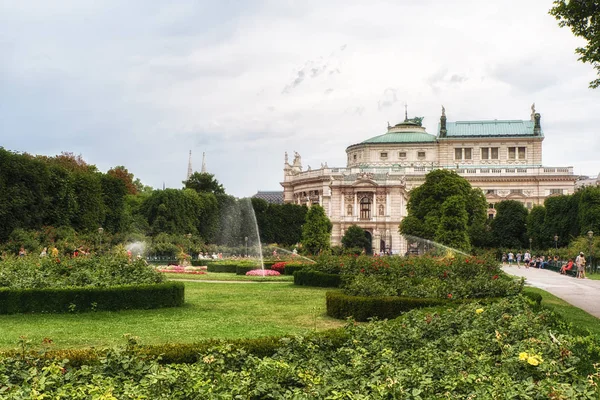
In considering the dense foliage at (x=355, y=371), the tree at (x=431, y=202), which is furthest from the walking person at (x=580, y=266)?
the dense foliage at (x=355, y=371)

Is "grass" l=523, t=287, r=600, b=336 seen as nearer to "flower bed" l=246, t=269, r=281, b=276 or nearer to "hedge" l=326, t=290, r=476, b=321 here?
"hedge" l=326, t=290, r=476, b=321

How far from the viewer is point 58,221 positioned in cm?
4000

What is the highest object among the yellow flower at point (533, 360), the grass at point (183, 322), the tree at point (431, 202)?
the tree at point (431, 202)

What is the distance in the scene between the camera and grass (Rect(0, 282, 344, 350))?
11.5 metres

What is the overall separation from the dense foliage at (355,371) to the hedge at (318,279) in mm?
14456

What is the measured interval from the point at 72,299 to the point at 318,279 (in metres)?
10.3

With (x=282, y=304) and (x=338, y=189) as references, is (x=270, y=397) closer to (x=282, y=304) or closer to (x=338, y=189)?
(x=282, y=304)

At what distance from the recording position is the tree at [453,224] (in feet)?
175

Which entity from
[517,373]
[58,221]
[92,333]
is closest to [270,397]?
[517,373]

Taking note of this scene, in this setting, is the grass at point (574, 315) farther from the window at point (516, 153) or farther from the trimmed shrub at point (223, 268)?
the window at point (516, 153)

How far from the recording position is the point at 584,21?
52.2 ft

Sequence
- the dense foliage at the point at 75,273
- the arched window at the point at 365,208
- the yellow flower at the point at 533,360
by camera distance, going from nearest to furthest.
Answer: the yellow flower at the point at 533,360, the dense foliage at the point at 75,273, the arched window at the point at 365,208

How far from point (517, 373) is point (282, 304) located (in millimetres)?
10708

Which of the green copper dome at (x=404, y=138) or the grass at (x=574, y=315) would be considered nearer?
the grass at (x=574, y=315)
